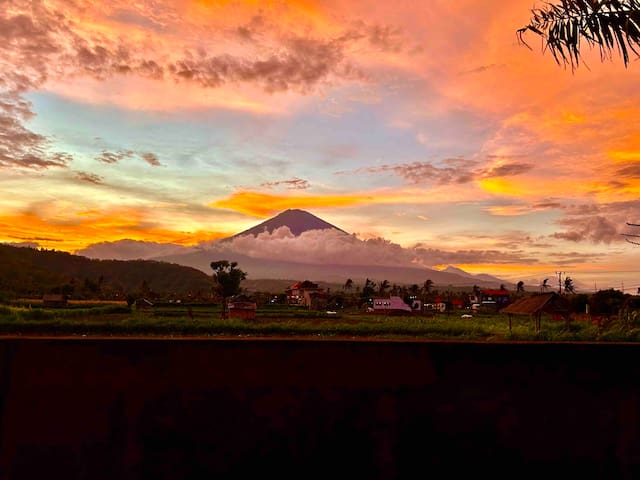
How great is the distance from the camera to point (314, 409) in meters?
2.35

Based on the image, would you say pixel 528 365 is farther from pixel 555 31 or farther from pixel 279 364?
pixel 555 31

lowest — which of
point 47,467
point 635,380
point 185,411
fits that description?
point 47,467

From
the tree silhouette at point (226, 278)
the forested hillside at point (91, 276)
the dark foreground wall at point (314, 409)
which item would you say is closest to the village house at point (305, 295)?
the tree silhouette at point (226, 278)

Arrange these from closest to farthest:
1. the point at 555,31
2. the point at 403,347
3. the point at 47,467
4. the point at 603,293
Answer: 1. the point at 47,467
2. the point at 403,347
3. the point at 555,31
4. the point at 603,293

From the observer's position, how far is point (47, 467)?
2.22 m

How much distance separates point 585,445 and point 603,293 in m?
58.9

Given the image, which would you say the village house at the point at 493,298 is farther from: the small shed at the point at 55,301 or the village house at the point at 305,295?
the small shed at the point at 55,301

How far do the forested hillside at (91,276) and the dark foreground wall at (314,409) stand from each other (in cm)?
12855

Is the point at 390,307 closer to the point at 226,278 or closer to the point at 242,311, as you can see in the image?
the point at 226,278

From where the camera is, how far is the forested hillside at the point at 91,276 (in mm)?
127494

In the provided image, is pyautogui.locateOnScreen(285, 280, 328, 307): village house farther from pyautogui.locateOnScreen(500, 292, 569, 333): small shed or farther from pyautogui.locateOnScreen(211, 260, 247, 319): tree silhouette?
pyautogui.locateOnScreen(500, 292, 569, 333): small shed

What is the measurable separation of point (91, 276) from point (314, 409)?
17762 centimetres

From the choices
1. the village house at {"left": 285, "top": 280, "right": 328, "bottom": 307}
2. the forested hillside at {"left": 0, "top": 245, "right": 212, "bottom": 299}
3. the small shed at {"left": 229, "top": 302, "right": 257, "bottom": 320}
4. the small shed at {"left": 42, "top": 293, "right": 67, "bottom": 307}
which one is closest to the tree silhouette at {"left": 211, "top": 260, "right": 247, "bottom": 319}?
the village house at {"left": 285, "top": 280, "right": 328, "bottom": 307}

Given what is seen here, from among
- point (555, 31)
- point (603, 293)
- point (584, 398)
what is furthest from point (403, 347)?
point (603, 293)
